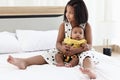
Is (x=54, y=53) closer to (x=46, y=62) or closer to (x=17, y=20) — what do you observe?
(x=46, y=62)

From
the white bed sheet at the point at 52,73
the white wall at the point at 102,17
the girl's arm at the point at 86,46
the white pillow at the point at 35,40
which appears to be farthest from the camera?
the white wall at the point at 102,17

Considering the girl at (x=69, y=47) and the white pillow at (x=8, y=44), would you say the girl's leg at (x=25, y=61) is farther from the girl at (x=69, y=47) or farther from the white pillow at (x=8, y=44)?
the white pillow at (x=8, y=44)

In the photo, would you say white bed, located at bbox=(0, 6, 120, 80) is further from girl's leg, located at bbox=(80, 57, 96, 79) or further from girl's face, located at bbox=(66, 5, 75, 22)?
girl's face, located at bbox=(66, 5, 75, 22)

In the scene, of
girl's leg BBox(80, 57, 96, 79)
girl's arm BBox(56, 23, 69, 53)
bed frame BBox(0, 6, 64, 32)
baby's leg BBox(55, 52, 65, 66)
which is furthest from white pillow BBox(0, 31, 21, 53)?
girl's leg BBox(80, 57, 96, 79)

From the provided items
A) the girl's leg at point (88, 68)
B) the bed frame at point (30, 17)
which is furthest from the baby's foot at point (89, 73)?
the bed frame at point (30, 17)

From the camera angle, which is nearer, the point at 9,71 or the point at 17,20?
the point at 9,71

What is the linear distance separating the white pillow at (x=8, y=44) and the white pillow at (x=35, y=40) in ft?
0.26

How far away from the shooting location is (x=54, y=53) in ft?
7.39

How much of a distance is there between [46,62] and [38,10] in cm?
123

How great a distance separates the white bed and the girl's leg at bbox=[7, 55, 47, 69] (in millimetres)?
45

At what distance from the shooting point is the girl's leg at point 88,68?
1.78 meters

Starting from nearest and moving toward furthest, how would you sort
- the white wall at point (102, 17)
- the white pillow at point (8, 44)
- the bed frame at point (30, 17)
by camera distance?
1. the white pillow at point (8, 44)
2. the bed frame at point (30, 17)
3. the white wall at point (102, 17)

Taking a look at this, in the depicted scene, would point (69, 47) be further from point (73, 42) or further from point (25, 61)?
point (25, 61)

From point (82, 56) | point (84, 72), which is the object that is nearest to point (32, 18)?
point (82, 56)
